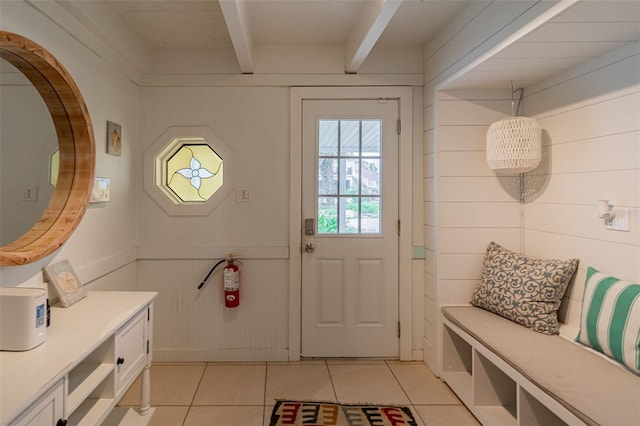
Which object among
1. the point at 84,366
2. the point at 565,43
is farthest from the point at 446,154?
the point at 84,366

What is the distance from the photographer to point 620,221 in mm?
1729

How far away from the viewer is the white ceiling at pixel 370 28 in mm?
1529

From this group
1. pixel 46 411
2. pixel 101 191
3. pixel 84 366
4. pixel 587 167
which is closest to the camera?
pixel 46 411

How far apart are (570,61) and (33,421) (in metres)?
2.80

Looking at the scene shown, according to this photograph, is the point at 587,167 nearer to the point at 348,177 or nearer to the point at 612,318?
the point at 612,318

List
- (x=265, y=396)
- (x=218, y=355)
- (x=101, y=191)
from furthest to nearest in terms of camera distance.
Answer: (x=218, y=355)
(x=265, y=396)
(x=101, y=191)

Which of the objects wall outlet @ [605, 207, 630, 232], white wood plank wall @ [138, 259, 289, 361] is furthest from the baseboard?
wall outlet @ [605, 207, 630, 232]

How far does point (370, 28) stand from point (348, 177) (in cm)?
113

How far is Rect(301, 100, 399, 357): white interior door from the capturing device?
2.81 meters

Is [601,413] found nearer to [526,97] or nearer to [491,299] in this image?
[491,299]

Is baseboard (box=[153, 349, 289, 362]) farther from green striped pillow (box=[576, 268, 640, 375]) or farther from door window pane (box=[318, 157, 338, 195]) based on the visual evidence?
green striped pillow (box=[576, 268, 640, 375])

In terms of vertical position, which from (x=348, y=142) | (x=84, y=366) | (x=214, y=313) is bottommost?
(x=214, y=313)

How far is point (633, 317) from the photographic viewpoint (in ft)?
5.00

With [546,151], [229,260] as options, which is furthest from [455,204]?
[229,260]
